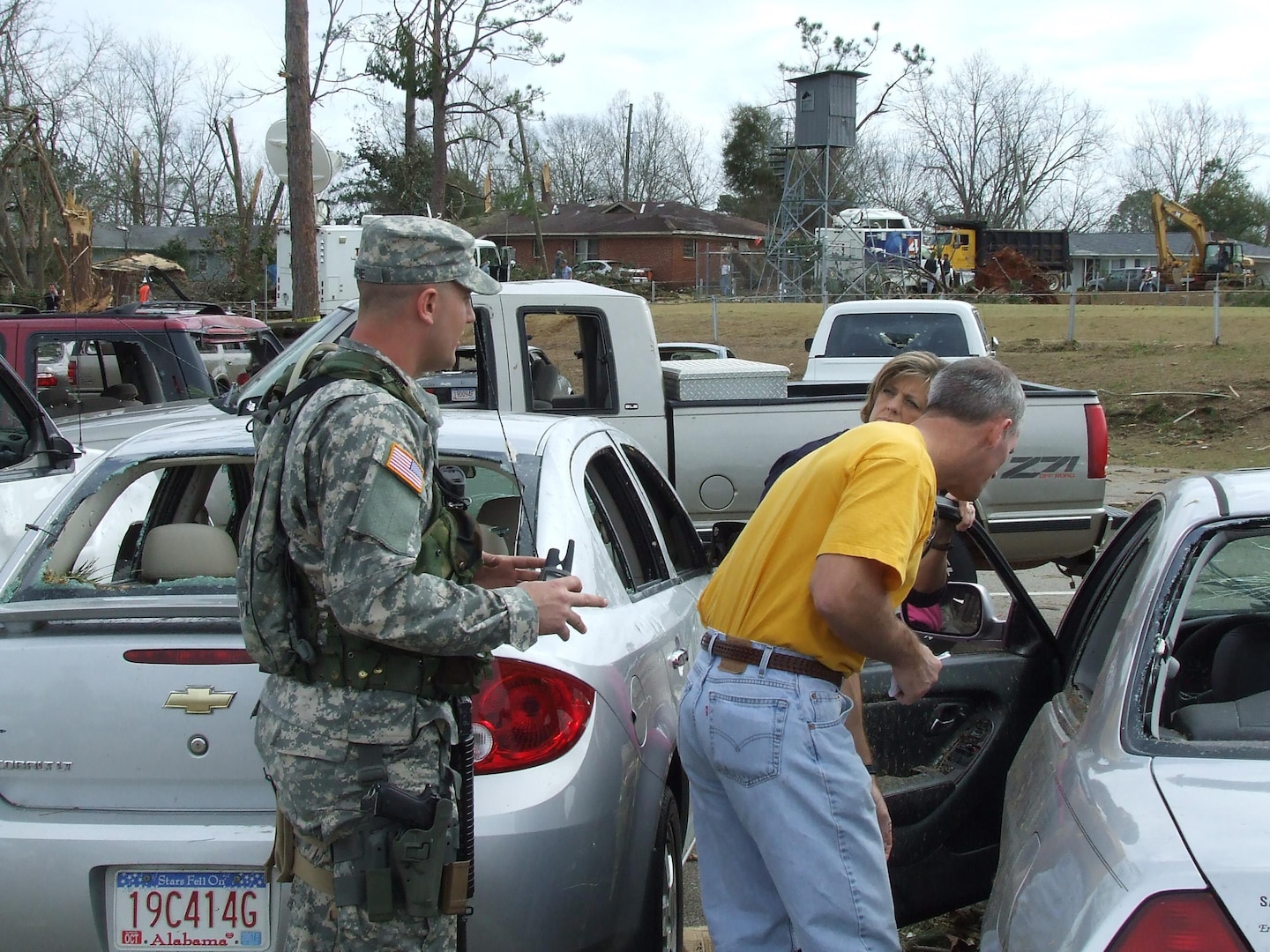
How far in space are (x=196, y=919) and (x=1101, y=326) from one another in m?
26.9

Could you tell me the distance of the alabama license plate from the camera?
8.63 feet

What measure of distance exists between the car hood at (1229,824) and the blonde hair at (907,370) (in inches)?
90.6

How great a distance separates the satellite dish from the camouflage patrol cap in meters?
10.2

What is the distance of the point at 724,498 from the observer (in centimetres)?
767

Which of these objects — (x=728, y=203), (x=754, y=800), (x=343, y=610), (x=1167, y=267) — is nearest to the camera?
(x=343, y=610)

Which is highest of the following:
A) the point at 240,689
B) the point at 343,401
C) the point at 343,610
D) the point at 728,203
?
the point at 728,203

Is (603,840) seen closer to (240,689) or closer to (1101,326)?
(240,689)

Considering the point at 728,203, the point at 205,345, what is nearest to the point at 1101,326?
the point at 205,345

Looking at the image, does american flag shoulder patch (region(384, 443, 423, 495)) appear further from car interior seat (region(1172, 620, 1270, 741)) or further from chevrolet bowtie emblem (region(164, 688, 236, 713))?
car interior seat (region(1172, 620, 1270, 741))

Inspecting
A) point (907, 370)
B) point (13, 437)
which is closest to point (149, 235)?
point (13, 437)

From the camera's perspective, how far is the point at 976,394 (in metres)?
2.70

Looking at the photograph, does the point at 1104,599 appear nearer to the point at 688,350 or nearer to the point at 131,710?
the point at 131,710

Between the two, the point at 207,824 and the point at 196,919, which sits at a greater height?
the point at 207,824

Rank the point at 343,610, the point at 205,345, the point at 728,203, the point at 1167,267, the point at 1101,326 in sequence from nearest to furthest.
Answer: the point at 343,610, the point at 205,345, the point at 1101,326, the point at 1167,267, the point at 728,203
